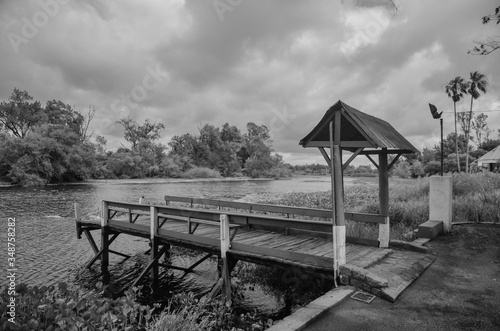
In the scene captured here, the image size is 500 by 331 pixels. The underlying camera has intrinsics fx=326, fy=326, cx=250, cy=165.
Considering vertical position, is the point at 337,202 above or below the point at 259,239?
above

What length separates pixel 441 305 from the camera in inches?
183

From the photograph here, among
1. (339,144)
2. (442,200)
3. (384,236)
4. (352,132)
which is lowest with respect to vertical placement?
(384,236)

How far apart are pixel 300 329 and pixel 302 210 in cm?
481

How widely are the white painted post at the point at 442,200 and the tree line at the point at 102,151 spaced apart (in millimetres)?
46275

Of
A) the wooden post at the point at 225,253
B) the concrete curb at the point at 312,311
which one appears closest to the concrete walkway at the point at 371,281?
the concrete curb at the point at 312,311

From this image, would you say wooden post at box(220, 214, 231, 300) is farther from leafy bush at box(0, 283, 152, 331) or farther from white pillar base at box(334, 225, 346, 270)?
leafy bush at box(0, 283, 152, 331)

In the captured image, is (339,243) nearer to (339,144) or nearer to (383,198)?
(339,144)

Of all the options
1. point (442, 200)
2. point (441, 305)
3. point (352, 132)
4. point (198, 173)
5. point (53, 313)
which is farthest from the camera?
point (198, 173)

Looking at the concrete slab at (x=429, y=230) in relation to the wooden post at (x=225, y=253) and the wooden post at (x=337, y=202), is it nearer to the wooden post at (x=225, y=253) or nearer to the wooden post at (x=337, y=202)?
the wooden post at (x=337, y=202)

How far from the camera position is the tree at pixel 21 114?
5678 centimetres

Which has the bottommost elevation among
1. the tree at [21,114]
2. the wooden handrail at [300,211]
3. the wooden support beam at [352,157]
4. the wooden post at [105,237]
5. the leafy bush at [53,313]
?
the wooden post at [105,237]

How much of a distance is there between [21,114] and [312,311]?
69.3 meters

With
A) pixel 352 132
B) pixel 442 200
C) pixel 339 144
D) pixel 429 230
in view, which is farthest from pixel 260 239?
pixel 442 200

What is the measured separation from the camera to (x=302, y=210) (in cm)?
866
